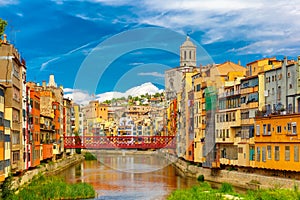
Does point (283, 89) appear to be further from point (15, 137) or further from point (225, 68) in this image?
point (15, 137)

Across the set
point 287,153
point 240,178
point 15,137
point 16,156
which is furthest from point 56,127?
point 287,153

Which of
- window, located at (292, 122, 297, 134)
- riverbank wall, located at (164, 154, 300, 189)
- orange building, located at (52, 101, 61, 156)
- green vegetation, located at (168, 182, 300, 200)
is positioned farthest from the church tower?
green vegetation, located at (168, 182, 300, 200)

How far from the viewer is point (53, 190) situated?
122 feet

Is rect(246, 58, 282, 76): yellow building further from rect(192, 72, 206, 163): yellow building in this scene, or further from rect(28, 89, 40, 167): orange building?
rect(28, 89, 40, 167): orange building

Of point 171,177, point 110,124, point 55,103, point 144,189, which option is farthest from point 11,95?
point 110,124

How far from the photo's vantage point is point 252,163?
4569cm

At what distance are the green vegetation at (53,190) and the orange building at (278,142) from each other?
43.7 feet

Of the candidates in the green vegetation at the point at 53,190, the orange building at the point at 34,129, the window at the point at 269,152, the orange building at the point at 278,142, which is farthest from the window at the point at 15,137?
the window at the point at 269,152

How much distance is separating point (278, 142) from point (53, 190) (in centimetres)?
1627

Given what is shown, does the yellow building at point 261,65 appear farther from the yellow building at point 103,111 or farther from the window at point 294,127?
the yellow building at point 103,111

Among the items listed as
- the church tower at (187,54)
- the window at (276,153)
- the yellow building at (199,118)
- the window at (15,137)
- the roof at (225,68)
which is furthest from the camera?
the church tower at (187,54)

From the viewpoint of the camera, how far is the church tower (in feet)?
329

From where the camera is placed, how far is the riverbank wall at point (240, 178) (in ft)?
127

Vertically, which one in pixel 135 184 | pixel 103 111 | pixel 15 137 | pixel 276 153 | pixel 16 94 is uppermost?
pixel 103 111
